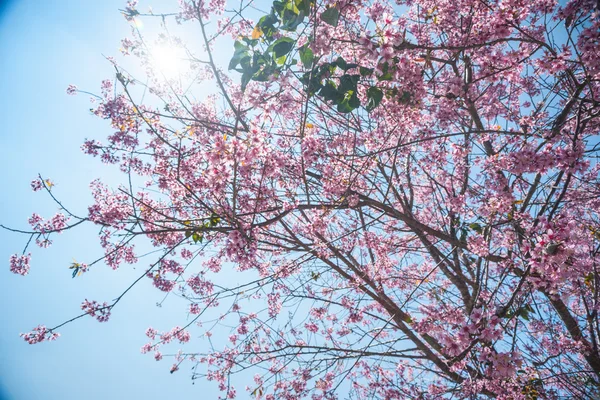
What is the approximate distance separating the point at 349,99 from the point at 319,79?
370 mm

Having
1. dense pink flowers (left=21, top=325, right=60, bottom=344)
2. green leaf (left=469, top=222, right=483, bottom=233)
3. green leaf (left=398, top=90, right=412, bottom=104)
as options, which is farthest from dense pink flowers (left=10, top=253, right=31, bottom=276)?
green leaf (left=469, top=222, right=483, bottom=233)

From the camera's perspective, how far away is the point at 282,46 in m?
2.75

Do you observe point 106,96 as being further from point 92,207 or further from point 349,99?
point 349,99

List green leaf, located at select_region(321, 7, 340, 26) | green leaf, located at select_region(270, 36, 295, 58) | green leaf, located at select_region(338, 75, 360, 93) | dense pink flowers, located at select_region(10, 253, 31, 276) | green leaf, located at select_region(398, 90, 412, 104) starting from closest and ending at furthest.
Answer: green leaf, located at select_region(321, 7, 340, 26) < green leaf, located at select_region(270, 36, 295, 58) < green leaf, located at select_region(338, 75, 360, 93) < green leaf, located at select_region(398, 90, 412, 104) < dense pink flowers, located at select_region(10, 253, 31, 276)

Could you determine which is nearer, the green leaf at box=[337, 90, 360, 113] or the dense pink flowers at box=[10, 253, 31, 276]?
the green leaf at box=[337, 90, 360, 113]

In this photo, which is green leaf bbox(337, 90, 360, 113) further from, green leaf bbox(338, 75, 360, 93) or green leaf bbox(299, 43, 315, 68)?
green leaf bbox(299, 43, 315, 68)

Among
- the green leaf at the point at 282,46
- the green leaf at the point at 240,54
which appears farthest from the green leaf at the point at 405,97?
the green leaf at the point at 240,54

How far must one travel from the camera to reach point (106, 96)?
3.66m

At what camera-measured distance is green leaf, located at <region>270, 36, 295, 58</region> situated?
2.72 metres

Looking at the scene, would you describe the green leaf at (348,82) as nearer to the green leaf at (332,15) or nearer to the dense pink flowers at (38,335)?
the green leaf at (332,15)

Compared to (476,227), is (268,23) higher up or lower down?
higher up

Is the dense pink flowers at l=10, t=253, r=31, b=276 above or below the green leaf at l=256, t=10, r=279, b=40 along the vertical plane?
below

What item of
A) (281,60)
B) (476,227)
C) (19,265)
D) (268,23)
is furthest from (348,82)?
(19,265)

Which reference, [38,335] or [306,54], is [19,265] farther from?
[306,54]
